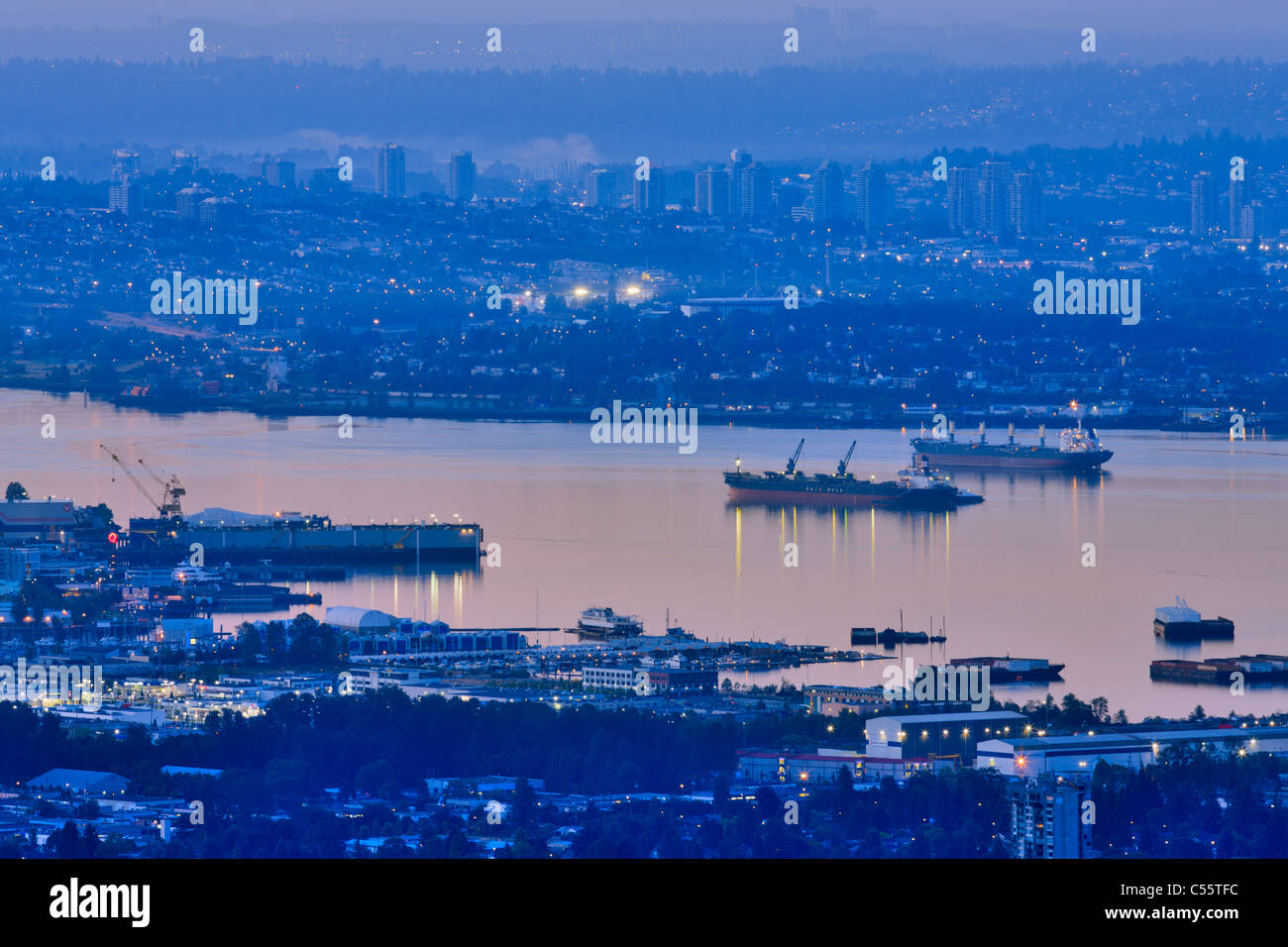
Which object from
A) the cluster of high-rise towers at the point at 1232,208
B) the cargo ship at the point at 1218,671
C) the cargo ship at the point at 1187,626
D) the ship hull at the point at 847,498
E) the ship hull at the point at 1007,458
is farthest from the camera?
the cluster of high-rise towers at the point at 1232,208

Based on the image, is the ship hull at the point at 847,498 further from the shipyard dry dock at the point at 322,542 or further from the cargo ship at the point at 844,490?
the shipyard dry dock at the point at 322,542

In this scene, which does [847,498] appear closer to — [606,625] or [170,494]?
[170,494]

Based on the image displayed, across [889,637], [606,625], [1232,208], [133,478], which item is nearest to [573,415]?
[133,478]

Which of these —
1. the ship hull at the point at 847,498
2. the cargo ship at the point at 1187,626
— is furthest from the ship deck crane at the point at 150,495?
the cargo ship at the point at 1187,626

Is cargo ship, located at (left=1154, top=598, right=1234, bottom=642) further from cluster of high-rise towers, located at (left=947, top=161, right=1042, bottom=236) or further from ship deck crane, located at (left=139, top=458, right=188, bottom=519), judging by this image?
cluster of high-rise towers, located at (left=947, top=161, right=1042, bottom=236)

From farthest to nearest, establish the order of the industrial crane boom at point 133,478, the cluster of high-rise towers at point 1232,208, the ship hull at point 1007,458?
1. the cluster of high-rise towers at point 1232,208
2. the ship hull at point 1007,458
3. the industrial crane boom at point 133,478

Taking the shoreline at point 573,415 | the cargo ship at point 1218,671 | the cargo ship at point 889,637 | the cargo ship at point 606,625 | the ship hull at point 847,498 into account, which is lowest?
the cargo ship at point 1218,671

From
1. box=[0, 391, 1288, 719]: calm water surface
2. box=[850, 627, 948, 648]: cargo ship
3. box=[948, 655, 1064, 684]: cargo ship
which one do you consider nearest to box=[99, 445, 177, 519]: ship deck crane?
box=[0, 391, 1288, 719]: calm water surface
